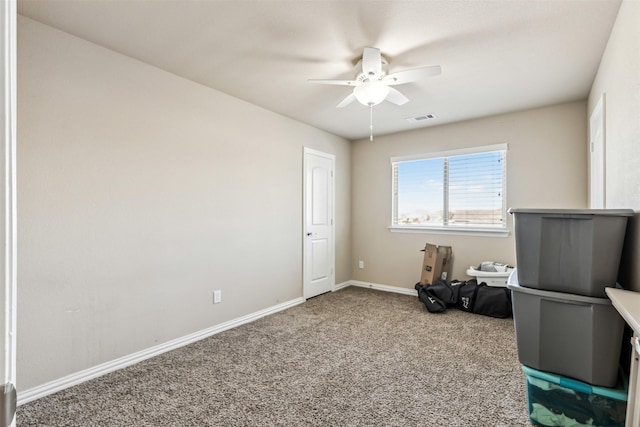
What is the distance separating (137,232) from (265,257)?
58.6 inches

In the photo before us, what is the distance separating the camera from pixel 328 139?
15.9 ft

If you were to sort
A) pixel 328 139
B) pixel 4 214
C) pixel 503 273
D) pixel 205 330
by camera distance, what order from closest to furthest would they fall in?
pixel 4 214, pixel 205 330, pixel 503 273, pixel 328 139

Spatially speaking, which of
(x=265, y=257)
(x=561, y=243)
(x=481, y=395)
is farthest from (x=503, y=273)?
(x=265, y=257)

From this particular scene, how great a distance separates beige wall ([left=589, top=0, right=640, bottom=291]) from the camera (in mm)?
1646

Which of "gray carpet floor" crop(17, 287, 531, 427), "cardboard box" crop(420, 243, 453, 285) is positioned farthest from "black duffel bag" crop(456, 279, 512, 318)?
"cardboard box" crop(420, 243, 453, 285)

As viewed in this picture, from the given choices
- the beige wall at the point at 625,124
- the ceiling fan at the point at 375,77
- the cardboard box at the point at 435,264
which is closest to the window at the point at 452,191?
the cardboard box at the point at 435,264

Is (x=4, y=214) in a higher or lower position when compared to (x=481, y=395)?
higher

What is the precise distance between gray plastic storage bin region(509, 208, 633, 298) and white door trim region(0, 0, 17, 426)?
2.06 meters

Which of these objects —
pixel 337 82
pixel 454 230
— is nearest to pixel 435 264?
pixel 454 230

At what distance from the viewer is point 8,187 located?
0.43 m

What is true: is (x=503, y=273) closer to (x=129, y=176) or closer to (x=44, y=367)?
(x=129, y=176)

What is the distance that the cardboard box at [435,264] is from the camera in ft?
14.1

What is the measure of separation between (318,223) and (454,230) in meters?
1.86

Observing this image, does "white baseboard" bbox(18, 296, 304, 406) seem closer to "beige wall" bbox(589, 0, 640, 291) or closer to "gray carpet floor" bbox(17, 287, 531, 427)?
"gray carpet floor" bbox(17, 287, 531, 427)
